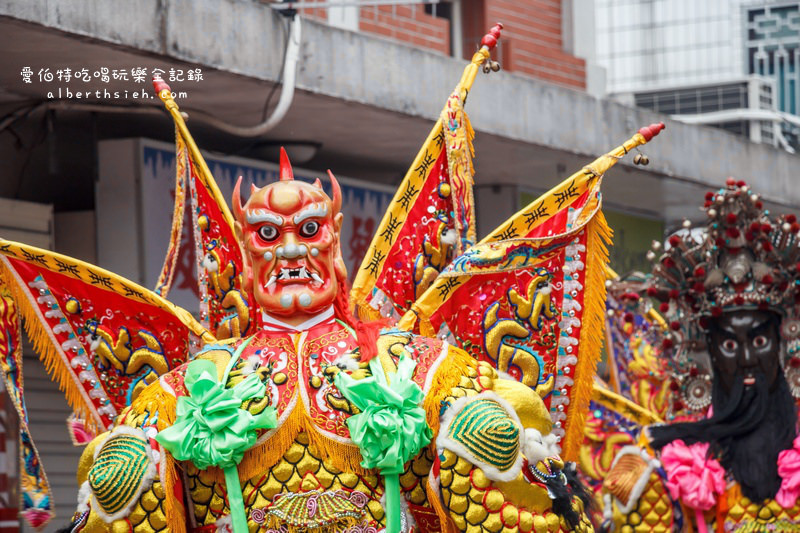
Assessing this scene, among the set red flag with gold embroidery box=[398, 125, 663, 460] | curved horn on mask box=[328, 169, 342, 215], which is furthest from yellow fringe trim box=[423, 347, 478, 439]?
curved horn on mask box=[328, 169, 342, 215]

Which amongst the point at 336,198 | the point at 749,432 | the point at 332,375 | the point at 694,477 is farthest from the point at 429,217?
the point at 749,432

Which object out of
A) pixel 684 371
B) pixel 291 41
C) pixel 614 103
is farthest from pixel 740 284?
pixel 614 103

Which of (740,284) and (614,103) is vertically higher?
(614,103)

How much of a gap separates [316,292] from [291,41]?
3.43 m

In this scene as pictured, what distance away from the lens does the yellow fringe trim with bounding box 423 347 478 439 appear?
4387 millimetres

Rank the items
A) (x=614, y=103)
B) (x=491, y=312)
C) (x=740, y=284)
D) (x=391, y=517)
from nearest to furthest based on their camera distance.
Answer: (x=391, y=517) < (x=491, y=312) < (x=740, y=284) < (x=614, y=103)

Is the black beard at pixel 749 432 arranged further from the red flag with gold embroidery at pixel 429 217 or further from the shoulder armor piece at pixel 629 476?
the red flag with gold embroidery at pixel 429 217

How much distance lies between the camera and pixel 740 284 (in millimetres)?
6574

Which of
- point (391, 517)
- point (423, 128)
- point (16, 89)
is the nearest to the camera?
point (391, 517)

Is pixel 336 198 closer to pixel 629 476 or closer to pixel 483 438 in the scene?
pixel 483 438

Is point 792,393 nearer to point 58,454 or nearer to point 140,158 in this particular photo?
point 140,158

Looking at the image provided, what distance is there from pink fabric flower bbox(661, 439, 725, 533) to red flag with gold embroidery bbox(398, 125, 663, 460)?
4.71 feet

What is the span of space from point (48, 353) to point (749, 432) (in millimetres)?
2878

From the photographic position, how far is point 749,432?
6.43 m
